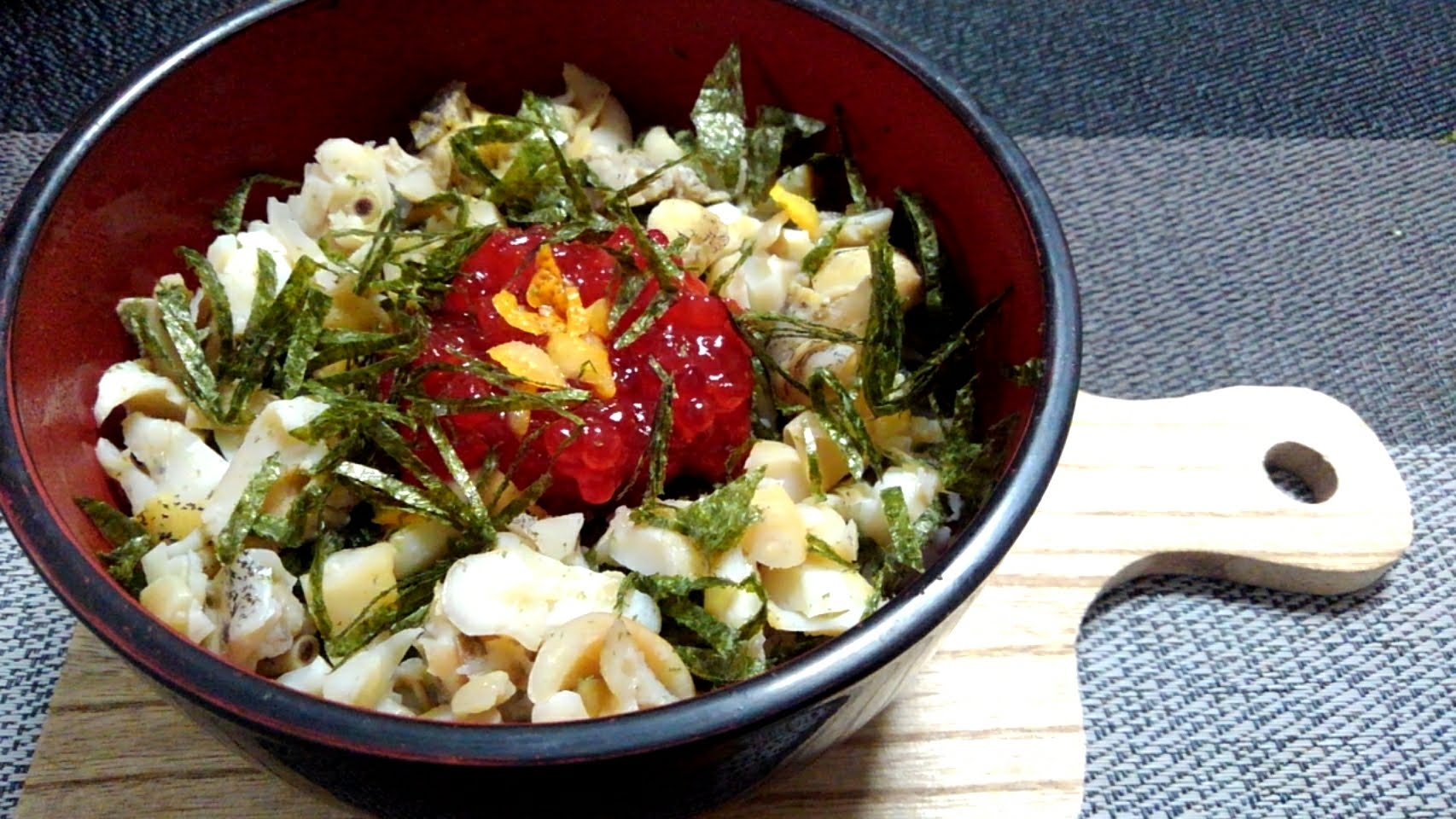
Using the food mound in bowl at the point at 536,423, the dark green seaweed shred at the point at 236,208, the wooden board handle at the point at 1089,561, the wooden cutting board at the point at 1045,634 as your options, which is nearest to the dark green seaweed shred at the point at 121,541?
the food mound in bowl at the point at 536,423

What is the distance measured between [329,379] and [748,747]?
543 millimetres

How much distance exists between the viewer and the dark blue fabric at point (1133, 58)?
6.50 feet

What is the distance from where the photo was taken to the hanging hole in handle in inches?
56.6

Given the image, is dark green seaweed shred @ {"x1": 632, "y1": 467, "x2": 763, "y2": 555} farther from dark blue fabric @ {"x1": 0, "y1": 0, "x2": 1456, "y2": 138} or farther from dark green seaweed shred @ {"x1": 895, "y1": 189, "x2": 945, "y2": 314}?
dark blue fabric @ {"x1": 0, "y1": 0, "x2": 1456, "y2": 138}

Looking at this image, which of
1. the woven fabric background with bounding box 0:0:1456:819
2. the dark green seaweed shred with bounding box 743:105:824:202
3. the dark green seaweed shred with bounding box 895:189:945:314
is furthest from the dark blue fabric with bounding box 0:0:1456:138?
the dark green seaweed shred with bounding box 895:189:945:314

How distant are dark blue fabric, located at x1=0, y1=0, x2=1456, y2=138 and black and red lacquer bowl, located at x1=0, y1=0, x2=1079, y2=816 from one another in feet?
2.45

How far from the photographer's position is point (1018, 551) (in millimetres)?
1322

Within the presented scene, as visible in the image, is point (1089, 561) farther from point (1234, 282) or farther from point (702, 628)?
point (1234, 282)

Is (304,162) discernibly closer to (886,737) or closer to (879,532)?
(879,532)

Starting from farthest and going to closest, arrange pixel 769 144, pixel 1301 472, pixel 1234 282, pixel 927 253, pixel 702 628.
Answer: pixel 1234 282 → pixel 1301 472 → pixel 769 144 → pixel 927 253 → pixel 702 628

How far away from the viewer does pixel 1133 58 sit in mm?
2100

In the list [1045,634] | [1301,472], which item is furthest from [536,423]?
[1301,472]

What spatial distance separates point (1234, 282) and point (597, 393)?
117 cm

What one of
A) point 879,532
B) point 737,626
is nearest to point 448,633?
point 737,626
